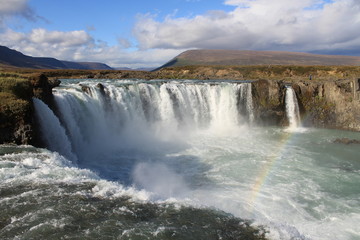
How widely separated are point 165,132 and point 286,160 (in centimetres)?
1078

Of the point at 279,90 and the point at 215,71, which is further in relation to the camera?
the point at 215,71

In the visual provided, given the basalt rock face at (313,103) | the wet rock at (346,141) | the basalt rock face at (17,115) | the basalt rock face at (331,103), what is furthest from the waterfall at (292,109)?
the basalt rock face at (17,115)

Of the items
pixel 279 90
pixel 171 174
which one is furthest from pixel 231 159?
pixel 279 90

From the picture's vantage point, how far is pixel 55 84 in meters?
23.5

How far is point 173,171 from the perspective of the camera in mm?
15695

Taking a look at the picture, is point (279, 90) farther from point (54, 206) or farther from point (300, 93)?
point (54, 206)

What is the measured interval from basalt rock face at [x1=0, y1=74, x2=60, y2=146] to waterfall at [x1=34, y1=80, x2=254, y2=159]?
2.85ft

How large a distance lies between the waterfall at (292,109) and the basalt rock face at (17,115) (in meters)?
23.2

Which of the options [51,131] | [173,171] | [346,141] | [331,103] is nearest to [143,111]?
[173,171]

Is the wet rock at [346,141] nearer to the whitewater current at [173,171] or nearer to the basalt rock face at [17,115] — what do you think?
the whitewater current at [173,171]

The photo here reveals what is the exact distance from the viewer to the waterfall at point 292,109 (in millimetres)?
28500

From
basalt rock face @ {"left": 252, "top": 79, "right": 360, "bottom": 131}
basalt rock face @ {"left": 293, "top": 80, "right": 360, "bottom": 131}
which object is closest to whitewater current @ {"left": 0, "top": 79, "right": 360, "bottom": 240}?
basalt rock face @ {"left": 252, "top": 79, "right": 360, "bottom": 131}

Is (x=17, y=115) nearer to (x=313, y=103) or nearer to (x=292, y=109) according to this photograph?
(x=292, y=109)

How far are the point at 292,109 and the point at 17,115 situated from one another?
24486 mm
